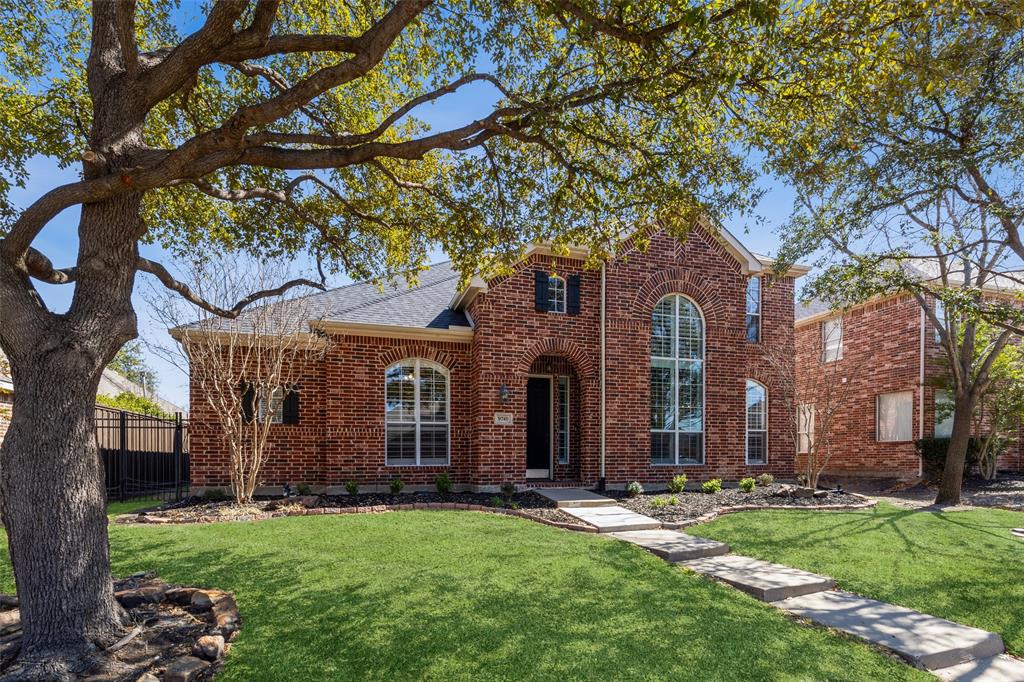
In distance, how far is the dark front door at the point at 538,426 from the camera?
13727 mm

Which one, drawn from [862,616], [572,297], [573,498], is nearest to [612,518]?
[573,498]

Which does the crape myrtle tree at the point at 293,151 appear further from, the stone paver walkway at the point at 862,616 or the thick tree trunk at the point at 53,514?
the stone paver walkway at the point at 862,616

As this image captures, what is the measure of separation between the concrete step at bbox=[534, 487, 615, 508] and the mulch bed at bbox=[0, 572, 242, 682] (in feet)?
22.7

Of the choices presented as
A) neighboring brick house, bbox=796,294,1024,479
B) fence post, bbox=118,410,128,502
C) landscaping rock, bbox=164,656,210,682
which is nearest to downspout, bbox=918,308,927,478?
neighboring brick house, bbox=796,294,1024,479

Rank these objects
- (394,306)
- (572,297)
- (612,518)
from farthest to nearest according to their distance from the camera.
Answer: (394,306)
(572,297)
(612,518)

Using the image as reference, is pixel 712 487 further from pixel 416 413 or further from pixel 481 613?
pixel 481 613

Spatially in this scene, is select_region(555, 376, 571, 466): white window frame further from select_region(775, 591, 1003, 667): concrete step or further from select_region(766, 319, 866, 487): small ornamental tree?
select_region(775, 591, 1003, 667): concrete step

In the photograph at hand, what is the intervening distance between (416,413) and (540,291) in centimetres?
403

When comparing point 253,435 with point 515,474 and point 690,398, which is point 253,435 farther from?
point 690,398

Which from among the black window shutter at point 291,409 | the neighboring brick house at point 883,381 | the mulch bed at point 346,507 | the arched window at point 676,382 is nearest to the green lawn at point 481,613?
the mulch bed at point 346,507

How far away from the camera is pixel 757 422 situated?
14.9 m

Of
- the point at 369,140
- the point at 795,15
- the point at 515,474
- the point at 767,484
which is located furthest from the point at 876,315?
the point at 369,140

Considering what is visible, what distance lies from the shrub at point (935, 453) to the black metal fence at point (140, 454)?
19.0m

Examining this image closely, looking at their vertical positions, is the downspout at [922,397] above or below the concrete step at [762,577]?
above
